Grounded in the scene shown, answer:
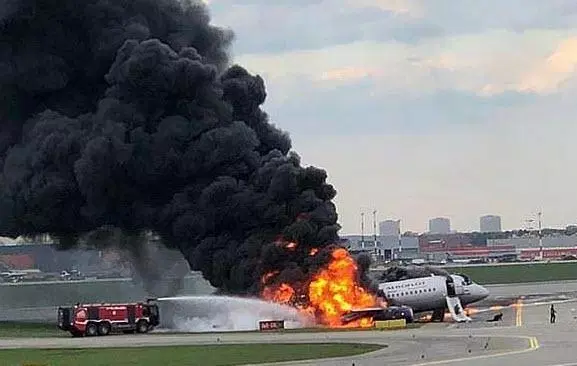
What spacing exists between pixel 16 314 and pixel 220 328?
4000 cm

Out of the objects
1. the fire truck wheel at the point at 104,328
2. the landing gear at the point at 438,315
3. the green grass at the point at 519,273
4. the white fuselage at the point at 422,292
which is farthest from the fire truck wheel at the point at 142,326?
the green grass at the point at 519,273

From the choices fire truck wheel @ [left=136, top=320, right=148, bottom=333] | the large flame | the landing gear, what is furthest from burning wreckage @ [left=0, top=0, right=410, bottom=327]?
the landing gear

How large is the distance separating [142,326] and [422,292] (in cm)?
2147

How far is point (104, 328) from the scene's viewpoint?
235ft

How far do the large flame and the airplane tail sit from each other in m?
9.16

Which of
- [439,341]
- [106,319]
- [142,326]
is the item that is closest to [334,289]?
[142,326]

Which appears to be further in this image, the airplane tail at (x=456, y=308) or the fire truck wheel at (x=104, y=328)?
the airplane tail at (x=456, y=308)

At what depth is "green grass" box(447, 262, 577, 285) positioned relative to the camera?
501 feet

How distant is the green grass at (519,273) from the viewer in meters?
153

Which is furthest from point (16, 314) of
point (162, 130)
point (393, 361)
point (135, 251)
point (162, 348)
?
point (393, 361)

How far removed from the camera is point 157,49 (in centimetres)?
8338

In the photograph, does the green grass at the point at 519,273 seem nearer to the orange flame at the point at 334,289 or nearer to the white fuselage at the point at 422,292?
the white fuselage at the point at 422,292

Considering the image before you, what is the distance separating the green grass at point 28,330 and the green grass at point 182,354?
1652 centimetres

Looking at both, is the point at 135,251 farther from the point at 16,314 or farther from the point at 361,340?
the point at 361,340
